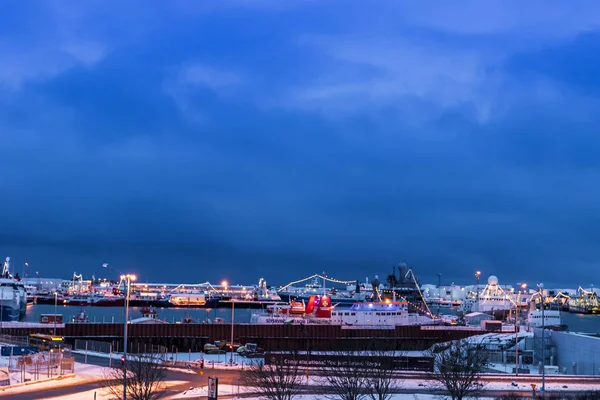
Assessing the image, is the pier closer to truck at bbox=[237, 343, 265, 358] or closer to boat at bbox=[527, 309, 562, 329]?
truck at bbox=[237, 343, 265, 358]

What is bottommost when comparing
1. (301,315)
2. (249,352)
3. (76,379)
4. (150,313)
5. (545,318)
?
(76,379)

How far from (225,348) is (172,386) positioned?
28.6m

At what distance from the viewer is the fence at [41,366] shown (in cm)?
4277

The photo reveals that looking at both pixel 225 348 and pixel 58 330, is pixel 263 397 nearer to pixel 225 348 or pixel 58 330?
pixel 225 348

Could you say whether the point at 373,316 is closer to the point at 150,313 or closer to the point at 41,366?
the point at 150,313

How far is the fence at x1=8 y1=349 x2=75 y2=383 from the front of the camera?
4277cm

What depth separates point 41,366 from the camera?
44656 mm

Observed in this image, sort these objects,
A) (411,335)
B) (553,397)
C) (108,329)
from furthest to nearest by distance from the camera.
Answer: (411,335), (108,329), (553,397)

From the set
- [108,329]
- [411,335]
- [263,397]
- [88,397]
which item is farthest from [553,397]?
[108,329]

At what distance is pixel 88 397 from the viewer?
120 ft

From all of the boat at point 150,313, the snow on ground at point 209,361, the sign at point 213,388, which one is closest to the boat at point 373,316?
the boat at point 150,313

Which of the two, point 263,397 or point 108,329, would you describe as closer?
point 263,397

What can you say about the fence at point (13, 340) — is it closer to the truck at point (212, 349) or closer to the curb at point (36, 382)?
the truck at point (212, 349)

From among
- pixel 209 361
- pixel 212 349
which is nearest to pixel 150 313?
pixel 212 349
